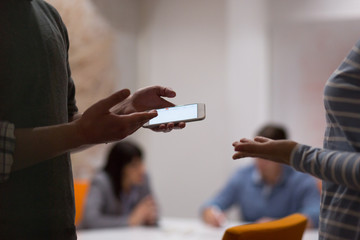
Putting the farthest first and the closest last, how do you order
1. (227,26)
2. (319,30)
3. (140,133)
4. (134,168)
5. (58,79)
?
(140,133) < (227,26) < (319,30) < (134,168) < (58,79)

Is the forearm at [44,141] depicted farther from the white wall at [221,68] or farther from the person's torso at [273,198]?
the white wall at [221,68]

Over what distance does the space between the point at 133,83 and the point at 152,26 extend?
619 mm

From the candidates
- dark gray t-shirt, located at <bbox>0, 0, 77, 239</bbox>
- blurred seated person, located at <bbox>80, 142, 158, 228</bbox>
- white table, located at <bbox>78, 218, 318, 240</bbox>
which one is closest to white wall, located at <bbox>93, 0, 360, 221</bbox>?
blurred seated person, located at <bbox>80, 142, 158, 228</bbox>

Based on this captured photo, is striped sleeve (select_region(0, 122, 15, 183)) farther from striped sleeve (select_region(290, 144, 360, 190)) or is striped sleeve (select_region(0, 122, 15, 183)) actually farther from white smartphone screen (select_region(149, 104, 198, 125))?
striped sleeve (select_region(290, 144, 360, 190))

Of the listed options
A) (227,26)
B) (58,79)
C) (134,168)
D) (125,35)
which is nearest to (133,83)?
(125,35)

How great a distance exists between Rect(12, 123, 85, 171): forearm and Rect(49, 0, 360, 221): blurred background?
282 cm

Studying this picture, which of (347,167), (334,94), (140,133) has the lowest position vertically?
(140,133)

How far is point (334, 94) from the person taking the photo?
1028mm

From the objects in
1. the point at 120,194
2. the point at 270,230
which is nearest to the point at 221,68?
the point at 120,194

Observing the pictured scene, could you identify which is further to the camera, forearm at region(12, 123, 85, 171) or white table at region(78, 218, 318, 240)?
white table at region(78, 218, 318, 240)

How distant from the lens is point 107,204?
334 centimetres

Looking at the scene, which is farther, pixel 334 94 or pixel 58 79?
pixel 58 79

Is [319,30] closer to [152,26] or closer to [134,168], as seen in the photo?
[152,26]

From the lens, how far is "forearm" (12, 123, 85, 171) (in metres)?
0.98
